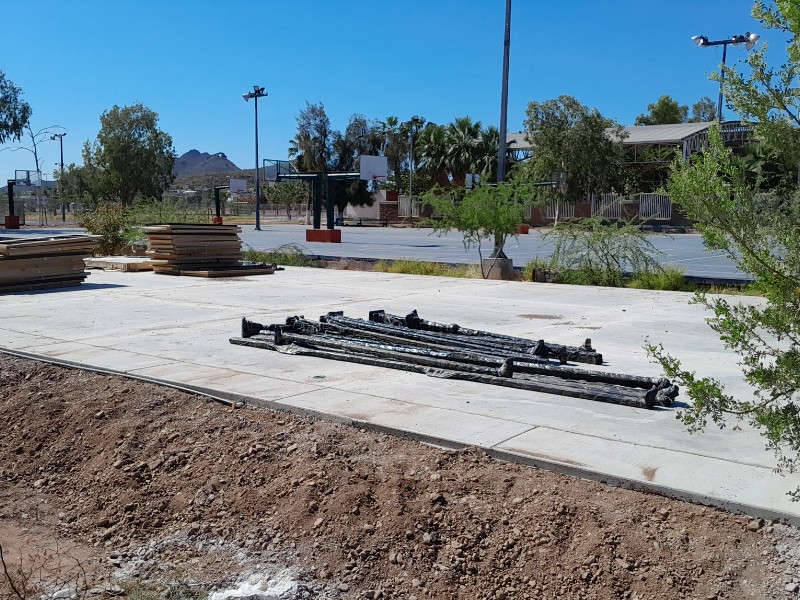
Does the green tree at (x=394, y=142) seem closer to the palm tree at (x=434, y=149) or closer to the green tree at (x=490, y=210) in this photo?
the palm tree at (x=434, y=149)

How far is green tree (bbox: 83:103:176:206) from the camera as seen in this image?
7394 centimetres

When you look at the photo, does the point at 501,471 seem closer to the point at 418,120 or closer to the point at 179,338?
the point at 179,338

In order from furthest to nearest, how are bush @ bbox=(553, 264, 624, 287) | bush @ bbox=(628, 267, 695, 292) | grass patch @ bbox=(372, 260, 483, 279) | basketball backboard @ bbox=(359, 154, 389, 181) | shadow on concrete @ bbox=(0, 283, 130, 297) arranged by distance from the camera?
1. basketball backboard @ bbox=(359, 154, 389, 181)
2. grass patch @ bbox=(372, 260, 483, 279)
3. bush @ bbox=(553, 264, 624, 287)
4. bush @ bbox=(628, 267, 695, 292)
5. shadow on concrete @ bbox=(0, 283, 130, 297)

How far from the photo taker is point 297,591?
4.42 metres

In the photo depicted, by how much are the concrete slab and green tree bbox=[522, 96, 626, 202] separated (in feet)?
134

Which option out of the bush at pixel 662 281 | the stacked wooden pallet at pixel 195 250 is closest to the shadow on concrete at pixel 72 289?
the stacked wooden pallet at pixel 195 250

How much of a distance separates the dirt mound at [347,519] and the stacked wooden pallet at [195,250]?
12.3 meters

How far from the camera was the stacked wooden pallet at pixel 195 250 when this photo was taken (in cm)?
1881

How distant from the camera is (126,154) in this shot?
74.1 metres

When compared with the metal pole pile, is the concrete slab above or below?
below

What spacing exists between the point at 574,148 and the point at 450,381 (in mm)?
50022

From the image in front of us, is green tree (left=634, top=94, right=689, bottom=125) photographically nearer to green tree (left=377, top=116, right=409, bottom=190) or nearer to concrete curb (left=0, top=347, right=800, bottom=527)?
green tree (left=377, top=116, right=409, bottom=190)

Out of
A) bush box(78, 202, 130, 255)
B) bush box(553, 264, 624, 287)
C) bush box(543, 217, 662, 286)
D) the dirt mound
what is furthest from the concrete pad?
bush box(78, 202, 130, 255)

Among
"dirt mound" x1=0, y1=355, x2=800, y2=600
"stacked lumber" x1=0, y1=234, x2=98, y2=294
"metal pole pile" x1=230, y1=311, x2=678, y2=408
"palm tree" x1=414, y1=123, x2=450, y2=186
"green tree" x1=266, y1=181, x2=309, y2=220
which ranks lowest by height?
"dirt mound" x1=0, y1=355, x2=800, y2=600
